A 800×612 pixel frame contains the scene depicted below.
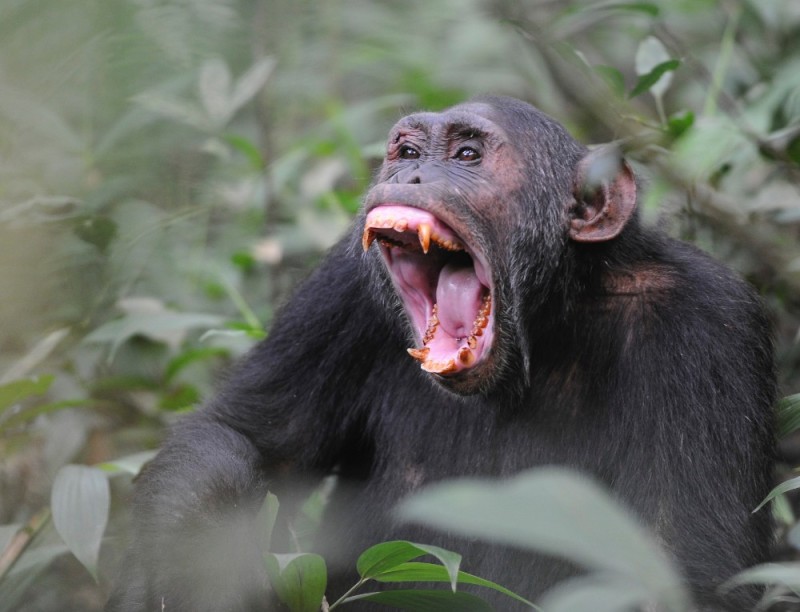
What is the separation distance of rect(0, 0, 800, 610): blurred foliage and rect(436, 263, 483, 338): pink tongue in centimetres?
91

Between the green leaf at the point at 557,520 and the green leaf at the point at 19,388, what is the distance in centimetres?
366

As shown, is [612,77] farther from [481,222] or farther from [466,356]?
[466,356]

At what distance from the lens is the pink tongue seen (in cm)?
450

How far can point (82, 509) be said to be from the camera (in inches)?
177

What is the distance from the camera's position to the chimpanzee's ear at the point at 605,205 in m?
4.52

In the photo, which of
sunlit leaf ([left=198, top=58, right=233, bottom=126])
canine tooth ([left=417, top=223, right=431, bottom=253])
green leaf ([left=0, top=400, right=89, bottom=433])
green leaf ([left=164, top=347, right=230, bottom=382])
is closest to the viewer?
canine tooth ([left=417, top=223, right=431, bottom=253])

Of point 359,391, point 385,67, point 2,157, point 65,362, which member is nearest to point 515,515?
point 2,157

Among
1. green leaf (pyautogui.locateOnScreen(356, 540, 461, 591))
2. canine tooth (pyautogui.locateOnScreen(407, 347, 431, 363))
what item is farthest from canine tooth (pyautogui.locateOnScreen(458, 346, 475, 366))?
green leaf (pyautogui.locateOnScreen(356, 540, 461, 591))

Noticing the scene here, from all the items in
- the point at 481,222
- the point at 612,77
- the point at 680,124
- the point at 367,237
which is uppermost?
the point at 612,77

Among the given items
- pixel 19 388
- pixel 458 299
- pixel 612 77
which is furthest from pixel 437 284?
pixel 19 388

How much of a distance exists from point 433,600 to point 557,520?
2.06 meters

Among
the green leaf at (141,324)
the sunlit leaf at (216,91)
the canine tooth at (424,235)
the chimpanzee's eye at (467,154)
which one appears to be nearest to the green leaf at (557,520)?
the canine tooth at (424,235)

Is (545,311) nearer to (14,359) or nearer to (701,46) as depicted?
(14,359)

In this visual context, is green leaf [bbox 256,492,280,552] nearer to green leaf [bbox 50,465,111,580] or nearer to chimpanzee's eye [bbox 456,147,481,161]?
green leaf [bbox 50,465,111,580]
